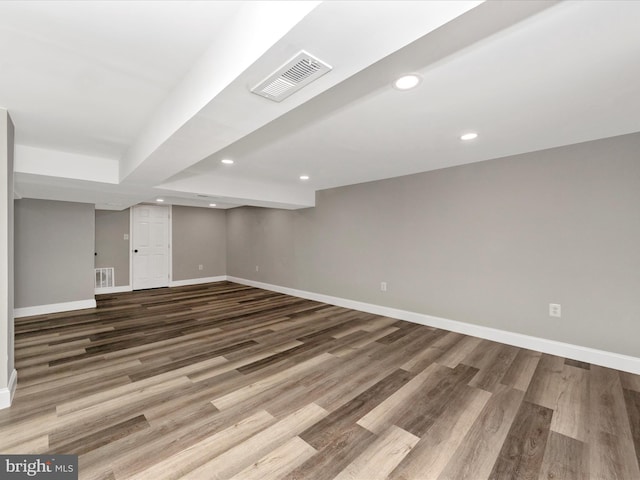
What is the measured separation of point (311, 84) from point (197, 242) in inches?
290

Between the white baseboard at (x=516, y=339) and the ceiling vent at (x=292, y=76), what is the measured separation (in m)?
3.67

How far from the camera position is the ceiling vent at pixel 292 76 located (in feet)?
3.73

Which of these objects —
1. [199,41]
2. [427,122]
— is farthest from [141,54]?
[427,122]

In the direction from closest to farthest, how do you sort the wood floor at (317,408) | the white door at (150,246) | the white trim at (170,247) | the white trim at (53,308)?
the wood floor at (317,408), the white trim at (53,308), the white door at (150,246), the white trim at (170,247)

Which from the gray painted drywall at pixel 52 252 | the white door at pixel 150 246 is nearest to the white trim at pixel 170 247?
the white door at pixel 150 246

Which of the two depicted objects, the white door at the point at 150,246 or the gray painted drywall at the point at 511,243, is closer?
the gray painted drywall at the point at 511,243

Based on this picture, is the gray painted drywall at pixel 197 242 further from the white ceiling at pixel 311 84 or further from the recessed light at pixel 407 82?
the recessed light at pixel 407 82

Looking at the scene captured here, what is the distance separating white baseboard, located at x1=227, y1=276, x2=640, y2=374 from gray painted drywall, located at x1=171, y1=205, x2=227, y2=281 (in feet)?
14.7

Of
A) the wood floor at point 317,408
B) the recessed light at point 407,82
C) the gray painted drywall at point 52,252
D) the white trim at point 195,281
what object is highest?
the recessed light at point 407,82

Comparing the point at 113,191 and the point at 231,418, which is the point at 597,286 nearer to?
the point at 231,418

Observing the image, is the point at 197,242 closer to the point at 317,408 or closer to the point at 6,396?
the point at 6,396

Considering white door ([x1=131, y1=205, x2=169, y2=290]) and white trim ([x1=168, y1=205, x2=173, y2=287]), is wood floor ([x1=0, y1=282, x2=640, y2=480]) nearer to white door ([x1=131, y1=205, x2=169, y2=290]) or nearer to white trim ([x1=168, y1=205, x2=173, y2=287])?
white door ([x1=131, y1=205, x2=169, y2=290])

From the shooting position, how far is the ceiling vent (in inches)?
44.8

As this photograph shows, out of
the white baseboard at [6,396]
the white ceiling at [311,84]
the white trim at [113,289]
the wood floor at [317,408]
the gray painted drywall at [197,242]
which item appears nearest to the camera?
the white ceiling at [311,84]
